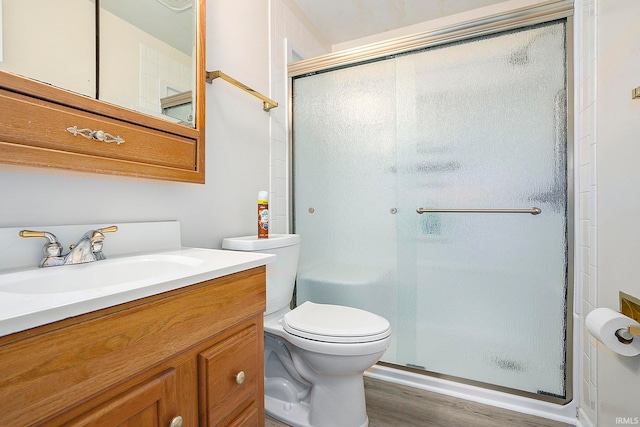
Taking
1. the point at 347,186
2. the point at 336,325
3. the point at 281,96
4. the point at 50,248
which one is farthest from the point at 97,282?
the point at 281,96

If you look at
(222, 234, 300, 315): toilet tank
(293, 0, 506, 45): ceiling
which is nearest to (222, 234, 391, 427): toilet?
(222, 234, 300, 315): toilet tank

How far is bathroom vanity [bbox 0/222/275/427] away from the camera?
434 millimetres

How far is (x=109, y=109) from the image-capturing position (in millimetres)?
842

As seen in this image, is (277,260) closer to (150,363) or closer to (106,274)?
(106,274)

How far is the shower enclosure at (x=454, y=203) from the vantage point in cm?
139

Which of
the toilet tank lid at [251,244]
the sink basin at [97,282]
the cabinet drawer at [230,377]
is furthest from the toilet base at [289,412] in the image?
the sink basin at [97,282]

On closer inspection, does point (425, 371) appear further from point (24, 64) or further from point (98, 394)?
point (24, 64)

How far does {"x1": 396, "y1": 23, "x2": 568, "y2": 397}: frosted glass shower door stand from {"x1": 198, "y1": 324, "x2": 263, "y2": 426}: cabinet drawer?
104cm

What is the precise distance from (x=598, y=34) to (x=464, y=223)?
0.90 meters

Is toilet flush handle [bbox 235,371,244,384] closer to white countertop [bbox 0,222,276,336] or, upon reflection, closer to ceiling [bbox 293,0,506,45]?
white countertop [bbox 0,222,276,336]

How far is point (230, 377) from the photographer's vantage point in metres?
0.80

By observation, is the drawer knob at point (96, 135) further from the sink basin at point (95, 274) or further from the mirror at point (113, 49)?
the sink basin at point (95, 274)

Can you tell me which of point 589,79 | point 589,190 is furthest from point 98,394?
point 589,79

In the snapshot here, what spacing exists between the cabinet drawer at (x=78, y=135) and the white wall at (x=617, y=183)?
4.69 feet
